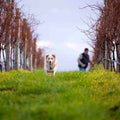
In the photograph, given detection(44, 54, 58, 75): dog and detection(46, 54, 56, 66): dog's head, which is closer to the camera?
detection(46, 54, 56, 66): dog's head

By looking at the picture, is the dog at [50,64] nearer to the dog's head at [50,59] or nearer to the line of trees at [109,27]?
the dog's head at [50,59]

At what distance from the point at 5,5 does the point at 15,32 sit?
16.7 feet

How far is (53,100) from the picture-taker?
5383 millimetres

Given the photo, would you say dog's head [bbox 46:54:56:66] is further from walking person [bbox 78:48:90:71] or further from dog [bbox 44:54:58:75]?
walking person [bbox 78:48:90:71]

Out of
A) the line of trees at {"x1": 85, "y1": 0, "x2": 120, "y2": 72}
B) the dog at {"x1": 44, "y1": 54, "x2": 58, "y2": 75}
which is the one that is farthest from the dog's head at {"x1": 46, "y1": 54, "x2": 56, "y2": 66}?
the line of trees at {"x1": 85, "y1": 0, "x2": 120, "y2": 72}

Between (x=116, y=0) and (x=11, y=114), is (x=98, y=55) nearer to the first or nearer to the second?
(x=116, y=0)

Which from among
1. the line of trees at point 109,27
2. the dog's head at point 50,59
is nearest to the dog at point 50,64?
the dog's head at point 50,59

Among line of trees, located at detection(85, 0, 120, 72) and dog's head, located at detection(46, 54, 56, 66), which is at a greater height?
line of trees, located at detection(85, 0, 120, 72)

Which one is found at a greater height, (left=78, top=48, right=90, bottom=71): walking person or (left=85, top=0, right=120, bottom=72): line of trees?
(left=85, top=0, right=120, bottom=72): line of trees

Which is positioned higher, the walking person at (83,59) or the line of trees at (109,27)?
the line of trees at (109,27)

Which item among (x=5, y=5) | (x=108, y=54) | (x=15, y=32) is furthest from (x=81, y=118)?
(x=15, y=32)

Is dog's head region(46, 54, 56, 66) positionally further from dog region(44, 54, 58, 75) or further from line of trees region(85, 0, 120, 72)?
line of trees region(85, 0, 120, 72)

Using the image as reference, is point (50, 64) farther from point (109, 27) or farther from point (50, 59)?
point (109, 27)

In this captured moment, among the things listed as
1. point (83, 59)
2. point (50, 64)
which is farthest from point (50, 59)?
point (83, 59)
